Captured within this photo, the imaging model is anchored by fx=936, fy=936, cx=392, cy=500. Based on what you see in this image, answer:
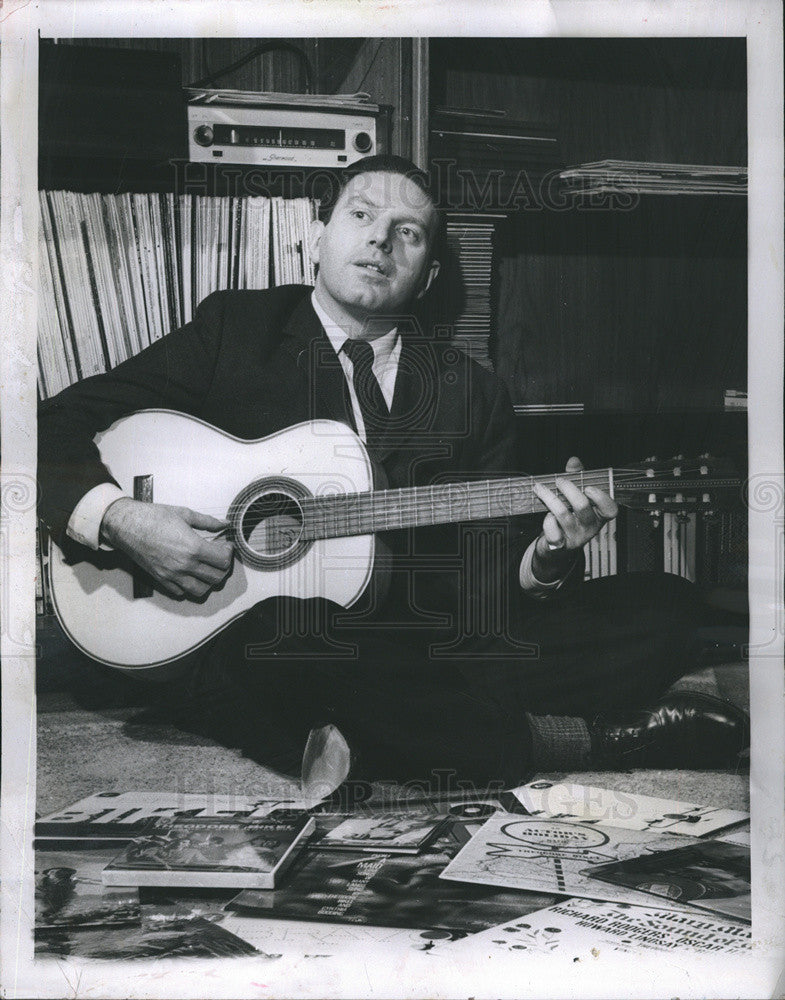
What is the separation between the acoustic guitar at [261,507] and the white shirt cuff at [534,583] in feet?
0.40

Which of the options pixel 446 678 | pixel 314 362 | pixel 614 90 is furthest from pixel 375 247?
pixel 446 678

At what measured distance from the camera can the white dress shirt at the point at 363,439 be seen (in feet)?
6.59

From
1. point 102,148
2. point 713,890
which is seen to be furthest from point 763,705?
point 102,148

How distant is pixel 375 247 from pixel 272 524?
633mm

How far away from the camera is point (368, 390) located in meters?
2.02

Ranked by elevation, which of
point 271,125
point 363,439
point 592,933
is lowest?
point 592,933

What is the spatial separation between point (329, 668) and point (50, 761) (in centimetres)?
64

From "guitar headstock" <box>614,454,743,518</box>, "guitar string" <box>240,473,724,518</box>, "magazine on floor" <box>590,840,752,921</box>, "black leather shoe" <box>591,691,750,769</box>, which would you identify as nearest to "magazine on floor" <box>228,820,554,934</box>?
→ "magazine on floor" <box>590,840,752,921</box>

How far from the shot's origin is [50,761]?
6.64ft

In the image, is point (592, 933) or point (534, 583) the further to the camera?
point (534, 583)

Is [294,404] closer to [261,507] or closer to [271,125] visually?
[261,507]

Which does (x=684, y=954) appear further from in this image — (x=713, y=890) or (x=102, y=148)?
(x=102, y=148)

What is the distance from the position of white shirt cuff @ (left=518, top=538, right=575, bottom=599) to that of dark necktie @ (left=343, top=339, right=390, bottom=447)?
422 millimetres

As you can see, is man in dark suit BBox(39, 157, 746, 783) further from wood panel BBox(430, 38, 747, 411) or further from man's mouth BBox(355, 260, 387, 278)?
wood panel BBox(430, 38, 747, 411)
